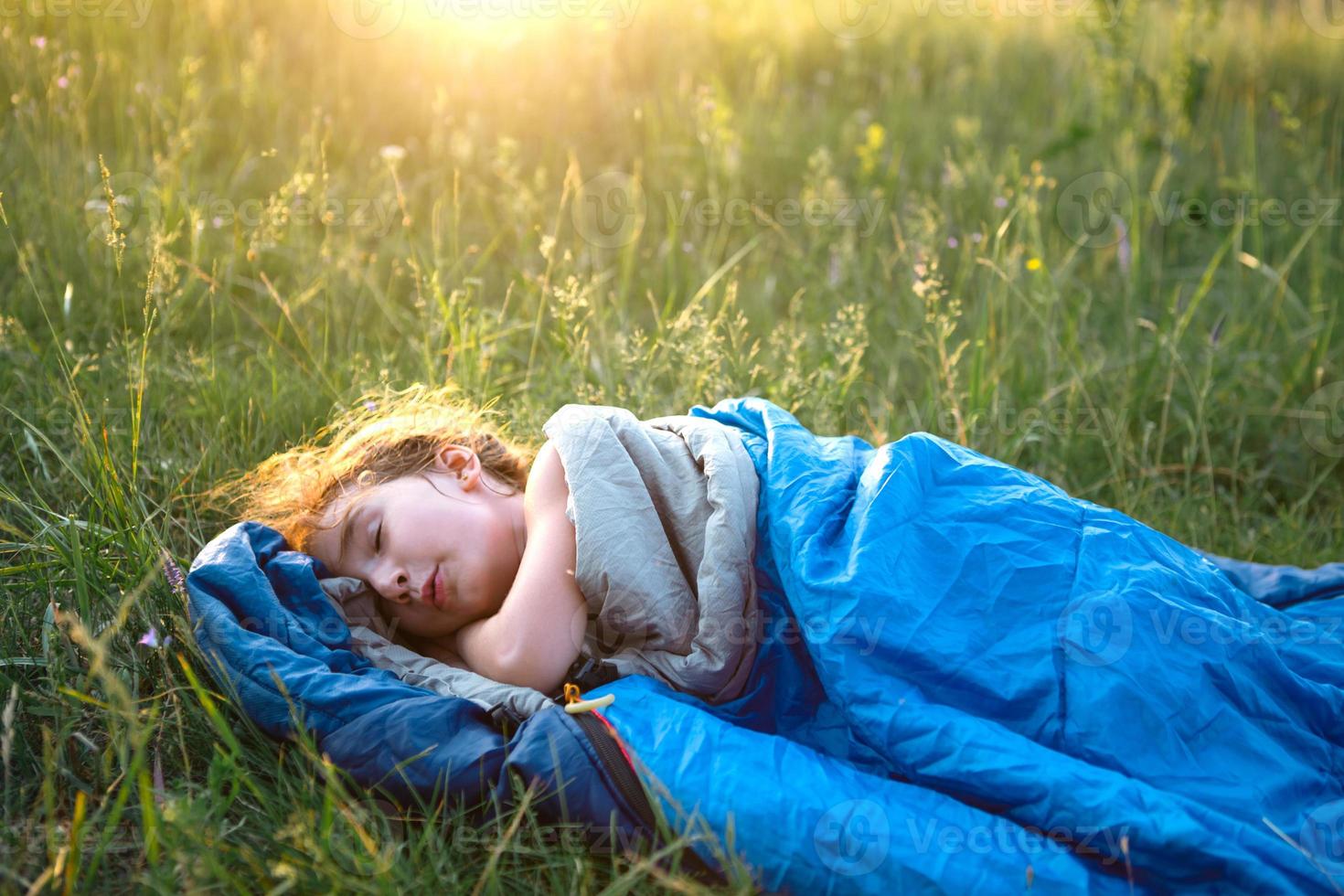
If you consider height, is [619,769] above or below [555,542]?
below

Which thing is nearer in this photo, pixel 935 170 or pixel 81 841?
pixel 81 841

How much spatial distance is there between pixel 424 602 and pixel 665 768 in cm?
62

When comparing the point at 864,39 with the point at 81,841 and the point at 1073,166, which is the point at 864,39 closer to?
the point at 1073,166

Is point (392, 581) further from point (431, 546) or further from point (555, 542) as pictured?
point (555, 542)

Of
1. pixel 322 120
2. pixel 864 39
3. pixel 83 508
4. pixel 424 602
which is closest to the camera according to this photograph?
pixel 424 602

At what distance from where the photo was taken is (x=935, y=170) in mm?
4418

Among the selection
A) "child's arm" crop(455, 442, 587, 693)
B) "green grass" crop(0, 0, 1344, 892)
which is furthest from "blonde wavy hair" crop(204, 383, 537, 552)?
"child's arm" crop(455, 442, 587, 693)

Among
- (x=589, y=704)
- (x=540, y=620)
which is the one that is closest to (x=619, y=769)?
(x=589, y=704)

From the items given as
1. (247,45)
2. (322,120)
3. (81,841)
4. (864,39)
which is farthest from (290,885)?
(864,39)

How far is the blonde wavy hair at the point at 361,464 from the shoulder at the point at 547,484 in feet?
0.65

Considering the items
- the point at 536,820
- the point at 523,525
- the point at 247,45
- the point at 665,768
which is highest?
the point at 247,45

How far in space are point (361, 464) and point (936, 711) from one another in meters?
1.20

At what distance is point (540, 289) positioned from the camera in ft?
11.3

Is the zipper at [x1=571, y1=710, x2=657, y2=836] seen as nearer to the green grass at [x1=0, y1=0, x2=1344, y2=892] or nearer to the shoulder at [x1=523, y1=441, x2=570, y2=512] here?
the green grass at [x1=0, y1=0, x2=1344, y2=892]
